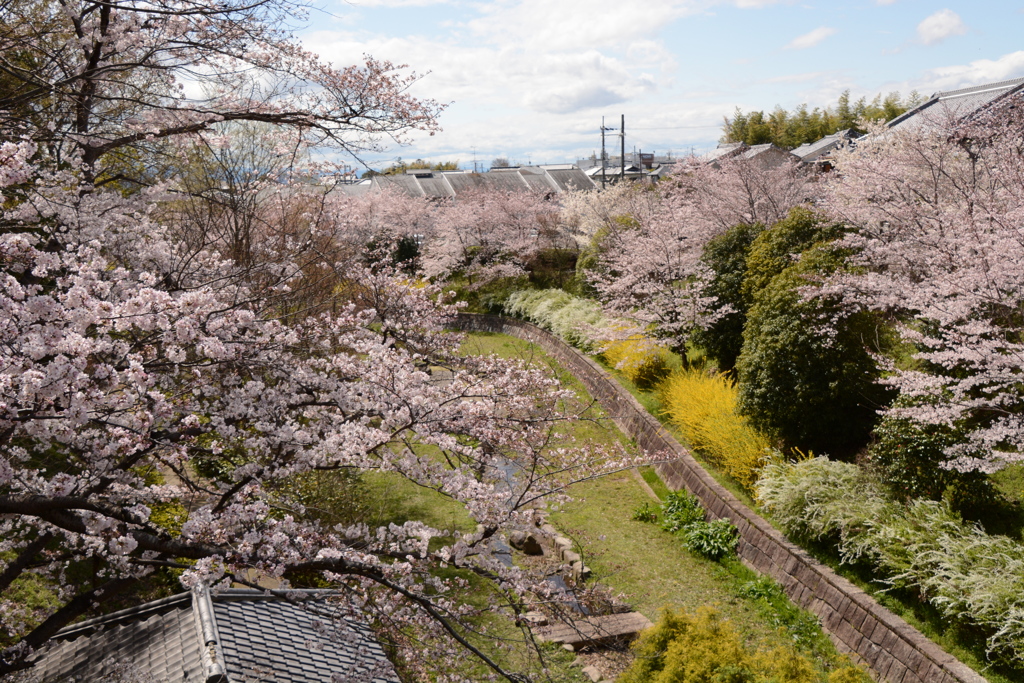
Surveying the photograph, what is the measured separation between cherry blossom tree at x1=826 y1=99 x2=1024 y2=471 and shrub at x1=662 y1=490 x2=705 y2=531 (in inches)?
141

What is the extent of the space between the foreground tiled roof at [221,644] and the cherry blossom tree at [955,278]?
599 cm

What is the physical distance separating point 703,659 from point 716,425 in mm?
6733

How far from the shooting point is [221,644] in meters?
4.82

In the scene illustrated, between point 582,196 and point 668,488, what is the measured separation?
22.1m

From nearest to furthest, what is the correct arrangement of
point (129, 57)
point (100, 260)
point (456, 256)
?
point (100, 260) → point (129, 57) → point (456, 256)

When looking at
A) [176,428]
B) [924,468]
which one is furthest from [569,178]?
[176,428]

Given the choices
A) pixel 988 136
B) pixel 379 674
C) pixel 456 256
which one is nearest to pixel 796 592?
pixel 379 674

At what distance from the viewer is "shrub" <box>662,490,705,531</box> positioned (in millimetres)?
10469

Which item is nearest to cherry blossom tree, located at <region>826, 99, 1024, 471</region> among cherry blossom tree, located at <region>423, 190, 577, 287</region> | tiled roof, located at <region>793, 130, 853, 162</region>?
cherry blossom tree, located at <region>423, 190, 577, 287</region>

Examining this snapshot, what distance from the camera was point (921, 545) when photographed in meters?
6.97

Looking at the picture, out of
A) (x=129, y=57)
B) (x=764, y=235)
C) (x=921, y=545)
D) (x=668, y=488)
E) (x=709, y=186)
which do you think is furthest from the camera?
(x=709, y=186)

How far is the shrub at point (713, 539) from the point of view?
31.0 ft

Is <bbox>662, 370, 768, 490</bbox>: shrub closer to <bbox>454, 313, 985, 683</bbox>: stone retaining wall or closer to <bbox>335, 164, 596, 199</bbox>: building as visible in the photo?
<bbox>454, 313, 985, 683</bbox>: stone retaining wall

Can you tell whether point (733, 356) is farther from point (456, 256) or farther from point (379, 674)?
point (456, 256)
